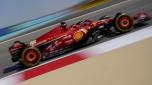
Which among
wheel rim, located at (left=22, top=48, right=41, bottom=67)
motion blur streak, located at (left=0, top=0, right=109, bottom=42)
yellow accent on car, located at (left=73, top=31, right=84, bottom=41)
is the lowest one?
wheel rim, located at (left=22, top=48, right=41, bottom=67)

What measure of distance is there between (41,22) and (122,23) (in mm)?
1138

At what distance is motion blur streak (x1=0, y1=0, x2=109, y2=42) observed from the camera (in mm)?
3037

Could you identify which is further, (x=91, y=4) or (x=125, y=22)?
(x=91, y=4)

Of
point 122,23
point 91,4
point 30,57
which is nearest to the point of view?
point 30,57

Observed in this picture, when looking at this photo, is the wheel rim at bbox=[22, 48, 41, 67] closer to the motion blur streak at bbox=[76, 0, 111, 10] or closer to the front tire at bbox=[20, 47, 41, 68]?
the front tire at bbox=[20, 47, 41, 68]

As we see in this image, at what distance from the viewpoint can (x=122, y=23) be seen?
225cm

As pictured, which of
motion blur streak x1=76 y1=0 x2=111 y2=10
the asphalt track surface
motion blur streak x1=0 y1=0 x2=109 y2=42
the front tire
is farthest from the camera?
motion blur streak x1=76 y1=0 x2=111 y2=10

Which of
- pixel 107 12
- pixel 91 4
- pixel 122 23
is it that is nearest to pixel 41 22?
pixel 91 4

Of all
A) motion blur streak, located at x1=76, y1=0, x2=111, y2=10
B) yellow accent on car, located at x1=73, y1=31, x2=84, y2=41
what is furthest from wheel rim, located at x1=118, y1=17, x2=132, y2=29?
motion blur streak, located at x1=76, y1=0, x2=111, y2=10

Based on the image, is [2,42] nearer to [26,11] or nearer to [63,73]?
[26,11]

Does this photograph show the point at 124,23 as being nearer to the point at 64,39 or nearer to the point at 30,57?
the point at 64,39

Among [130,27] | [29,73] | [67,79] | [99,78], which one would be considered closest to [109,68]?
[99,78]

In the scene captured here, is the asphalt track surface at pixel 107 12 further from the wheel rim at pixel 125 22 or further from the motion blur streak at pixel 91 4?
the wheel rim at pixel 125 22

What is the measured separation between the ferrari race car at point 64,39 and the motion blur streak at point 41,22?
2.80 feet
